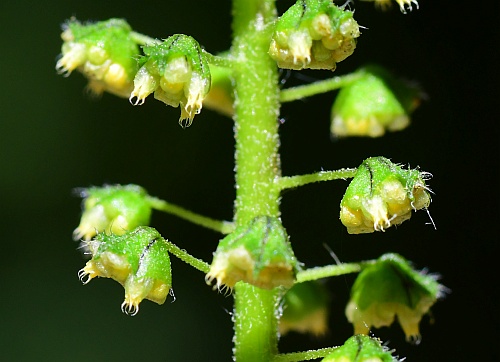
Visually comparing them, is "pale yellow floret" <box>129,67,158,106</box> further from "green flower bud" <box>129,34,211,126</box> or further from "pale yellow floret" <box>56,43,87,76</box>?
"pale yellow floret" <box>56,43,87,76</box>

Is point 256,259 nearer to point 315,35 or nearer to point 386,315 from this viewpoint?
point 315,35

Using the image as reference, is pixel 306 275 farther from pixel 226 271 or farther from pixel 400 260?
pixel 226 271

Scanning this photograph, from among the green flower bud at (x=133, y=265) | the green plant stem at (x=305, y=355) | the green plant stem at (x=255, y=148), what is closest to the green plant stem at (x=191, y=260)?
the green flower bud at (x=133, y=265)

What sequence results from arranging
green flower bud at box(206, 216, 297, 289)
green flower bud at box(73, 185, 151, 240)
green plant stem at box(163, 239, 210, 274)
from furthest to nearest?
1. green flower bud at box(73, 185, 151, 240)
2. green plant stem at box(163, 239, 210, 274)
3. green flower bud at box(206, 216, 297, 289)

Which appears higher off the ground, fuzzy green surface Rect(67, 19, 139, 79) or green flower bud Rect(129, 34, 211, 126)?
fuzzy green surface Rect(67, 19, 139, 79)

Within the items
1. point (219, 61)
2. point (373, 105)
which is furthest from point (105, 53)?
point (373, 105)

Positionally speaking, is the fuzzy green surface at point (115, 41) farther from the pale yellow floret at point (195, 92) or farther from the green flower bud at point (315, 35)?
the green flower bud at point (315, 35)

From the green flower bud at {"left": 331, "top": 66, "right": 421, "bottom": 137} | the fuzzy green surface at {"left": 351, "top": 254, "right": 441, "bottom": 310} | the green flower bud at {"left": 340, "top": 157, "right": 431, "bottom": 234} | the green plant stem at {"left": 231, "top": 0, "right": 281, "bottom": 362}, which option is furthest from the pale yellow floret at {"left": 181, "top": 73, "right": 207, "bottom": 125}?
the fuzzy green surface at {"left": 351, "top": 254, "right": 441, "bottom": 310}
